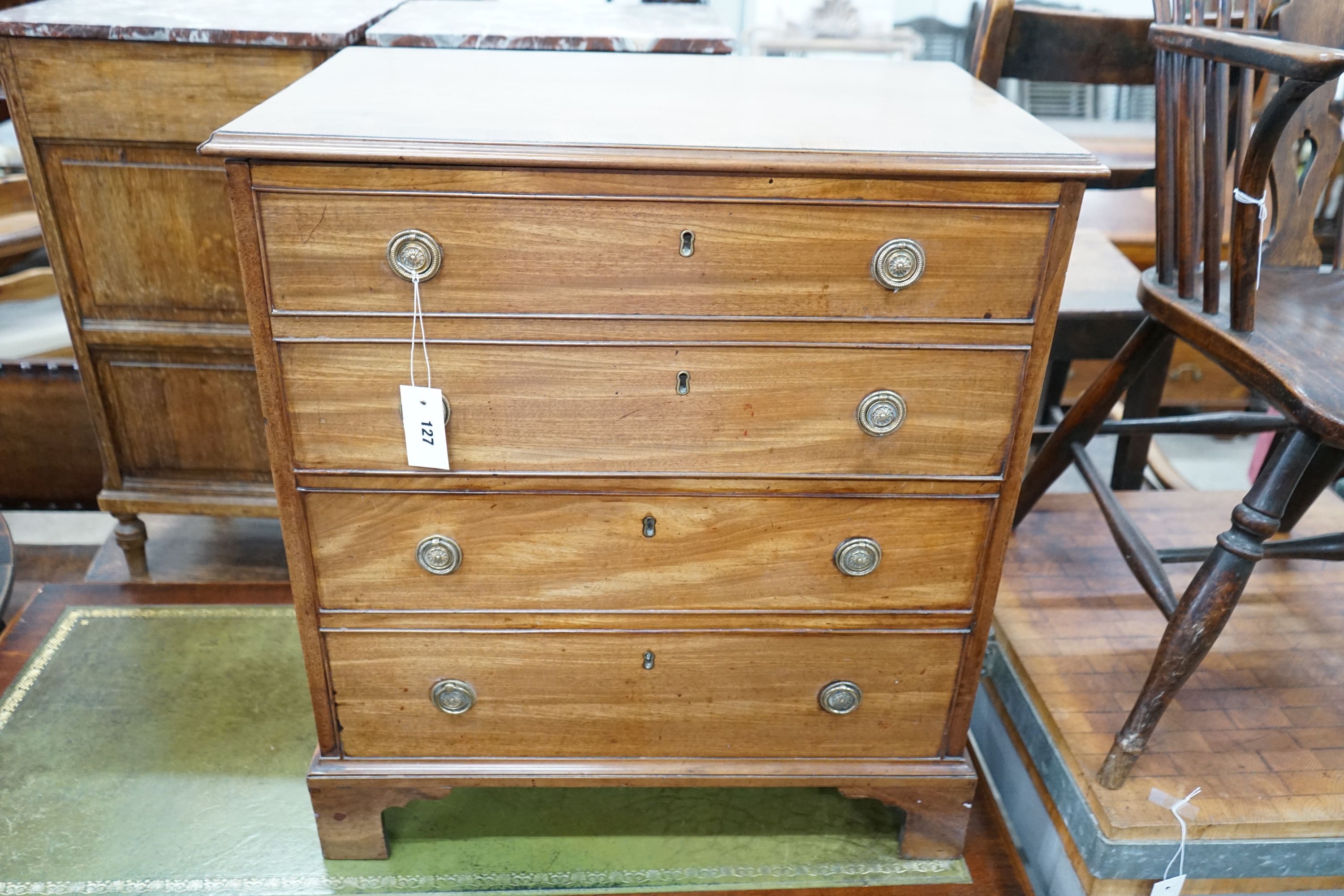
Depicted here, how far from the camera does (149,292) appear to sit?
1.78 m

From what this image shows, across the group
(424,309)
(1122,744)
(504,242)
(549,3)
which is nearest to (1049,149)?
(504,242)

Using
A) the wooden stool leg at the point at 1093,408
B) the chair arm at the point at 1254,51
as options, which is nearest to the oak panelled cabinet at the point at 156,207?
the chair arm at the point at 1254,51

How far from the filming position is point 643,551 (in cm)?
131

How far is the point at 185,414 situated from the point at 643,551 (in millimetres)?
1086

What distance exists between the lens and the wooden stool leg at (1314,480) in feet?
5.44

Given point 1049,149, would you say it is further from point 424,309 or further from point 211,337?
point 211,337

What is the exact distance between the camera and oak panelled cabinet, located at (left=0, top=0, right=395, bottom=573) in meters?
1.58

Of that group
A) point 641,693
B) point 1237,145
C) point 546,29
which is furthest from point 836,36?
point 641,693

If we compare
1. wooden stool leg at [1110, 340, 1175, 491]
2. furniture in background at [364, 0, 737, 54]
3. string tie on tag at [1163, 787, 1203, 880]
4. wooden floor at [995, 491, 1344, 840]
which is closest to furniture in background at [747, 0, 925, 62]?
furniture in background at [364, 0, 737, 54]

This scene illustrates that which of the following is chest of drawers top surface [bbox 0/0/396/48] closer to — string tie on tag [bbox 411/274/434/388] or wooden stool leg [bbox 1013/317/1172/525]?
string tie on tag [bbox 411/274/434/388]

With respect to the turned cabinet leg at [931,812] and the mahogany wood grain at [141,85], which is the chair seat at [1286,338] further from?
the mahogany wood grain at [141,85]

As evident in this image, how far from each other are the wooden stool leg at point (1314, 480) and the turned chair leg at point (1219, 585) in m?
0.39

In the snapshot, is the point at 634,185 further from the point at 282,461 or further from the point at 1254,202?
the point at 1254,202

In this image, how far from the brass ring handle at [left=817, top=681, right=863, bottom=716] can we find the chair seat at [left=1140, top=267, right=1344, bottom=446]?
2.15ft
